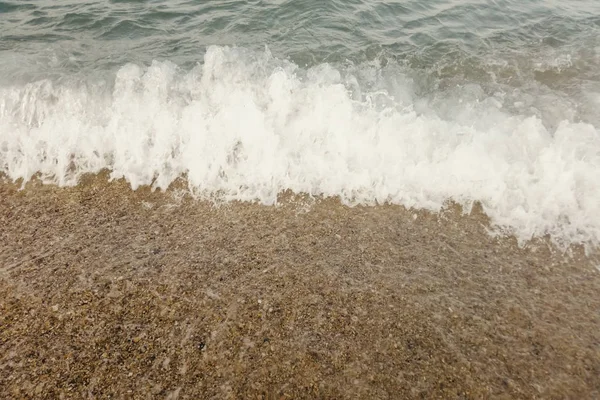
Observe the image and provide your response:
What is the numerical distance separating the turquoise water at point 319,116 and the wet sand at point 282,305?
420 millimetres

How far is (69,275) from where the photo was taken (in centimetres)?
290

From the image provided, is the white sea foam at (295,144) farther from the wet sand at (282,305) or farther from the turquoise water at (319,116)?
the wet sand at (282,305)

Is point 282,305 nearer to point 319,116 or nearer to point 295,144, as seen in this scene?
point 295,144

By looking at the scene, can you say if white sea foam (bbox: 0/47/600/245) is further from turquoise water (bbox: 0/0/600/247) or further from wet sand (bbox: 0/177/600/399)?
wet sand (bbox: 0/177/600/399)

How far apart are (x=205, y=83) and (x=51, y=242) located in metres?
2.63

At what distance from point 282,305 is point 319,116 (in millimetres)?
2420

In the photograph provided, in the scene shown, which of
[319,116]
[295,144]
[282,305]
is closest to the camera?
[282,305]

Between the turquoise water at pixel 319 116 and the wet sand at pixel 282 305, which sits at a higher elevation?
the turquoise water at pixel 319 116

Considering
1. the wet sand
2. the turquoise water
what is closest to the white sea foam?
the turquoise water

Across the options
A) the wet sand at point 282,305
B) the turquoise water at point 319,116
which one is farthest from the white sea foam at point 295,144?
the wet sand at point 282,305

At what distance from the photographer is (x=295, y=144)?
14.0ft

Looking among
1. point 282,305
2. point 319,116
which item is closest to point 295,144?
point 319,116

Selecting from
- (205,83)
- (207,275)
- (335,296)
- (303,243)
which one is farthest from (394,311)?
(205,83)

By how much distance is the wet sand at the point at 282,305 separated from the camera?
2.27 m
